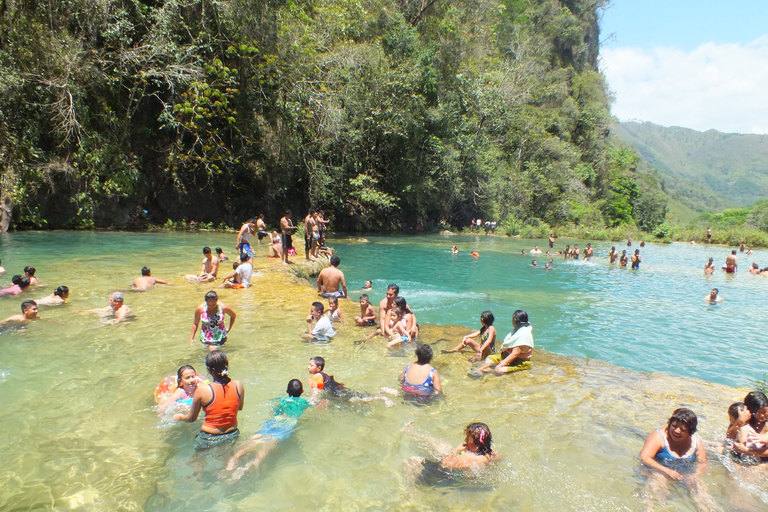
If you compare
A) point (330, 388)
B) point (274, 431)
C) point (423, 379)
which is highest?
point (423, 379)

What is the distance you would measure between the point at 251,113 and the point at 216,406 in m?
23.5

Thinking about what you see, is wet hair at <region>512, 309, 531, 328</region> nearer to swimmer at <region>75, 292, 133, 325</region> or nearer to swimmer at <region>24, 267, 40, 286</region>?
swimmer at <region>75, 292, 133, 325</region>

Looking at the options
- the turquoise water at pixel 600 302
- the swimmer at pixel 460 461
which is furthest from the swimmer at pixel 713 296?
the swimmer at pixel 460 461

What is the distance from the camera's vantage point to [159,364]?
279 inches

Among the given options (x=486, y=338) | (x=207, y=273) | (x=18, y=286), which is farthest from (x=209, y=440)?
(x=207, y=273)

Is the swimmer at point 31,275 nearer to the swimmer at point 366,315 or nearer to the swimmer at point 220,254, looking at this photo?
the swimmer at point 220,254

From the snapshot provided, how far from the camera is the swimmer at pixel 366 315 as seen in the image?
33.0ft

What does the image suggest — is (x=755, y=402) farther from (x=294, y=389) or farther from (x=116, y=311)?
(x=116, y=311)

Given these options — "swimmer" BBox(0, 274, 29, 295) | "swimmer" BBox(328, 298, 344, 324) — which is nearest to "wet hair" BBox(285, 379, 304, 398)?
"swimmer" BBox(328, 298, 344, 324)

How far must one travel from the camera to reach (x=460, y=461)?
4750mm

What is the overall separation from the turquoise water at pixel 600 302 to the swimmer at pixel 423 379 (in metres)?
5.02

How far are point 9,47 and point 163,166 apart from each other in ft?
26.6

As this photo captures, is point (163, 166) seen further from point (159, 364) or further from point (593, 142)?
point (593, 142)

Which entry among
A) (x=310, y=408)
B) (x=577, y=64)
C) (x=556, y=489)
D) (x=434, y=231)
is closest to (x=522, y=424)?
(x=556, y=489)
